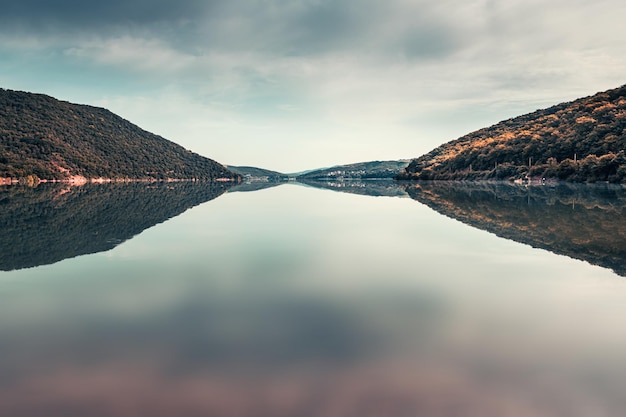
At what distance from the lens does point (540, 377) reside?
571 cm

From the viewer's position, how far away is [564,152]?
10900 cm

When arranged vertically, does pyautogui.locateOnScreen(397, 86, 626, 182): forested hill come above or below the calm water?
above

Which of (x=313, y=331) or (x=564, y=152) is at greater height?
(x=564, y=152)

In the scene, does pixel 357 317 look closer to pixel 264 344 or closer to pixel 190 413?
pixel 264 344

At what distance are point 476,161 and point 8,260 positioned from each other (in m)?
152

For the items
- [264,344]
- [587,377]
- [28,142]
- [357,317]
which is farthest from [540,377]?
[28,142]

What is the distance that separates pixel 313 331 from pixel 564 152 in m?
122

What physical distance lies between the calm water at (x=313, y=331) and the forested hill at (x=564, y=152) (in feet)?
265

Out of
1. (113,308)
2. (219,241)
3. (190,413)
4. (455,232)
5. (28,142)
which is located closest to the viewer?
(190,413)

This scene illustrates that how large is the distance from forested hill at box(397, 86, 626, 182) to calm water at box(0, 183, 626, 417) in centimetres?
8084

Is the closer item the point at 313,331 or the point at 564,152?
the point at 313,331

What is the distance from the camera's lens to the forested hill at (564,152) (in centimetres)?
8504

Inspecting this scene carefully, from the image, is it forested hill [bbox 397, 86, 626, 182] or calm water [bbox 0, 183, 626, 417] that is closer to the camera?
calm water [bbox 0, 183, 626, 417]

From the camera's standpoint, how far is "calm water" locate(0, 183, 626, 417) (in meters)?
5.18
